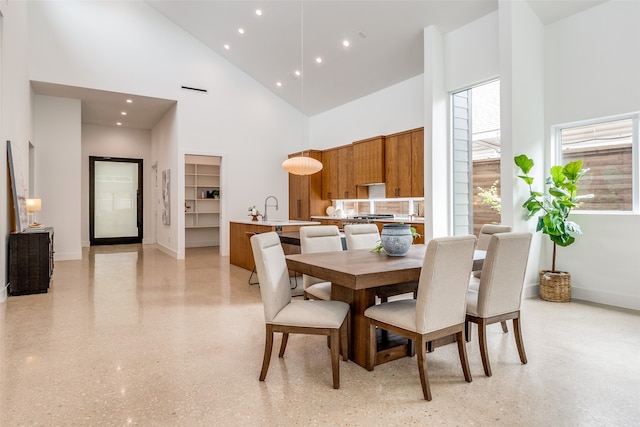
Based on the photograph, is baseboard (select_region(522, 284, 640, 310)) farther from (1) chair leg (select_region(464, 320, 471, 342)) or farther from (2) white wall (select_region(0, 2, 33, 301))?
(2) white wall (select_region(0, 2, 33, 301))

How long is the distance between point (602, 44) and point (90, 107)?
9.38m

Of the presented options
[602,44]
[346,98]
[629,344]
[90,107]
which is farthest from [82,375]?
[90,107]

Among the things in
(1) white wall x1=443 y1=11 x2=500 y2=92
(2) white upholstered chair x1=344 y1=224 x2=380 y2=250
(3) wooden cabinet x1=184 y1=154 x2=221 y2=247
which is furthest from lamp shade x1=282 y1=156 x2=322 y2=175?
(3) wooden cabinet x1=184 y1=154 x2=221 y2=247

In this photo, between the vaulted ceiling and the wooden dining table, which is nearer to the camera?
the wooden dining table

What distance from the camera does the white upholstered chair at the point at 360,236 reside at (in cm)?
370

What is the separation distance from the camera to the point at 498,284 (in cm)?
253

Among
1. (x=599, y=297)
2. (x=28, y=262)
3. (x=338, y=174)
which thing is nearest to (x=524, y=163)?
(x=599, y=297)

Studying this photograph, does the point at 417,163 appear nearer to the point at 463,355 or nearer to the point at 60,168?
the point at 463,355

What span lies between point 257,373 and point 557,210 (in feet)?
12.9

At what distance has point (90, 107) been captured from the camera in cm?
849

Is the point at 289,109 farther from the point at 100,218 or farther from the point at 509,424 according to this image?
the point at 509,424

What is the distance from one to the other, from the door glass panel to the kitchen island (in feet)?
16.8

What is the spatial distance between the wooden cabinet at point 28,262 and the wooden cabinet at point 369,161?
5.16 meters

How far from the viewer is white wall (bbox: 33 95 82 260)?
7.64m
